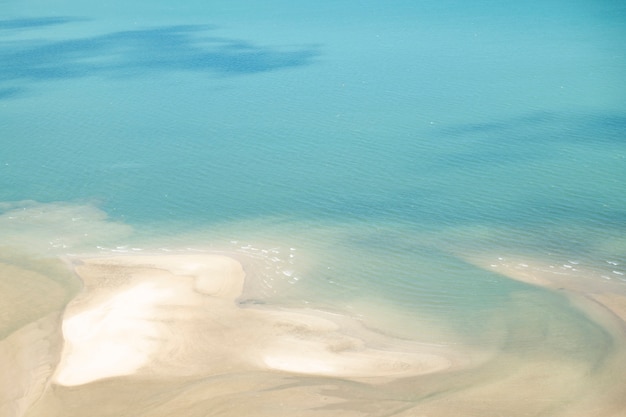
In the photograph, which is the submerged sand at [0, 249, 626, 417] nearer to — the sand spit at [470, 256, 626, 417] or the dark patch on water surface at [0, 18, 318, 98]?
the sand spit at [470, 256, 626, 417]

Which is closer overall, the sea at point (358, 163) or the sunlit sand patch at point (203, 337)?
the sunlit sand patch at point (203, 337)

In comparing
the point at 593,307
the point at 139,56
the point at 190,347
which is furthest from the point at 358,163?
the point at 139,56

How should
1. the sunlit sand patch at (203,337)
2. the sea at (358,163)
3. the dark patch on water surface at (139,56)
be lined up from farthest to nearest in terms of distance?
the dark patch on water surface at (139,56)
the sea at (358,163)
the sunlit sand patch at (203,337)

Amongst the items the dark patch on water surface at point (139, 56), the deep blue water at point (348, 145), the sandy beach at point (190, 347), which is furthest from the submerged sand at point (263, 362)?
the dark patch on water surface at point (139, 56)

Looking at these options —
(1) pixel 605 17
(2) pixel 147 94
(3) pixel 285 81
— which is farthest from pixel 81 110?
(1) pixel 605 17

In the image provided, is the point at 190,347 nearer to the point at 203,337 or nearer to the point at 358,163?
the point at 203,337

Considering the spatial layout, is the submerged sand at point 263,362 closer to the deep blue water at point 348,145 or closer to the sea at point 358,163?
the sea at point 358,163
